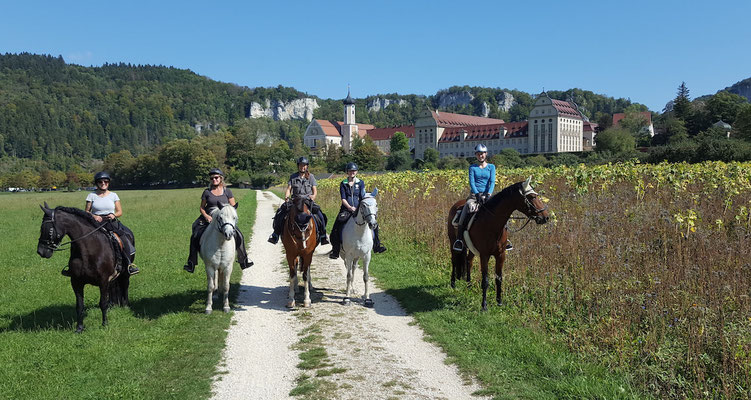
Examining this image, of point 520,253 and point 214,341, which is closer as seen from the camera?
point 214,341

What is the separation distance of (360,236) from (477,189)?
2.37m

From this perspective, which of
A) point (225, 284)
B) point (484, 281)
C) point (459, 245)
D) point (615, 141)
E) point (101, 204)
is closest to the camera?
point (101, 204)

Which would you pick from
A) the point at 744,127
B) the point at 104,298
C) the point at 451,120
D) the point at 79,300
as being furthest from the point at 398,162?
the point at 79,300

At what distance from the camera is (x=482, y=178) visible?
9.57 m

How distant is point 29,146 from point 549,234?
183952mm

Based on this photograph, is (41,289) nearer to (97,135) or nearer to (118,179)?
(118,179)

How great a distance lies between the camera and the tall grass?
568 cm

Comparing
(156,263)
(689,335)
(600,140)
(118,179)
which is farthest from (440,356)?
(118,179)

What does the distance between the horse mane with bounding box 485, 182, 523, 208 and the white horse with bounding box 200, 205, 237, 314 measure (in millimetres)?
4322

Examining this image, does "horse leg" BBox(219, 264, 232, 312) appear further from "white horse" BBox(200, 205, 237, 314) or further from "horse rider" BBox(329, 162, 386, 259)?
"horse rider" BBox(329, 162, 386, 259)

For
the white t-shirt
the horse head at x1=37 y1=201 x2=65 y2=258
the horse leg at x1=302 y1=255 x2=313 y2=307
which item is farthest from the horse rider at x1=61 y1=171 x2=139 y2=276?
the horse leg at x1=302 y1=255 x2=313 y2=307

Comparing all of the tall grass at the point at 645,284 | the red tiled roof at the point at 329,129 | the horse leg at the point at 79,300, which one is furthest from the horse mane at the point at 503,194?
the red tiled roof at the point at 329,129

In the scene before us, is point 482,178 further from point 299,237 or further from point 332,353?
point 332,353

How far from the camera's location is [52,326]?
7879 millimetres
